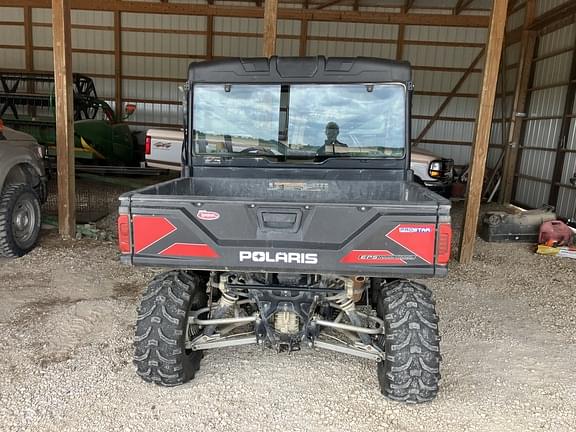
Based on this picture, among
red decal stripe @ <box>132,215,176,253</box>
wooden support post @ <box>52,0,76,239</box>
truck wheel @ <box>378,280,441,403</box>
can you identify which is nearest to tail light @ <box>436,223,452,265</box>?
truck wheel @ <box>378,280,441,403</box>

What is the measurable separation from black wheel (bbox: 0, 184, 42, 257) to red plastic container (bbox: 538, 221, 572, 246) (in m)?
6.68

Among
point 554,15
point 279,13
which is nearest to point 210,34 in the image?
point 279,13

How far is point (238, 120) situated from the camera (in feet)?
11.0

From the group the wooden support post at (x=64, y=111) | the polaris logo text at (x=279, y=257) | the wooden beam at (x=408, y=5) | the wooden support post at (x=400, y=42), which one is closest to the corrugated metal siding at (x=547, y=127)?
the wooden beam at (x=408, y=5)

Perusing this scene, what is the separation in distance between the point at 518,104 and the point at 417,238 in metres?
9.86

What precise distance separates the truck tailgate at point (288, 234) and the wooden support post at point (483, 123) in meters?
3.56

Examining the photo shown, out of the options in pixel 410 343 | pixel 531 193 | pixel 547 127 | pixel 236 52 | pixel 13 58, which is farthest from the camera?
pixel 13 58

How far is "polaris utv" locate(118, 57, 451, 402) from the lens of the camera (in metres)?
2.28

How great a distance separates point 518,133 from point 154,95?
9822 millimetres

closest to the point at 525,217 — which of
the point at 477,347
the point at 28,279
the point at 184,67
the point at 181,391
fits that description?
the point at 477,347

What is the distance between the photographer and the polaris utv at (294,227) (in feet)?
7.48

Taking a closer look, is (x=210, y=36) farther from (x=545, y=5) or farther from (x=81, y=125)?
(x=545, y=5)

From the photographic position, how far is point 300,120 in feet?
10.9

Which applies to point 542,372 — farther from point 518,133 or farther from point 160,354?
point 518,133
